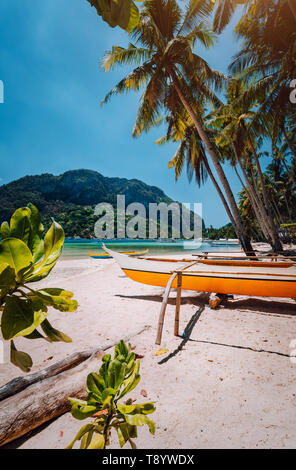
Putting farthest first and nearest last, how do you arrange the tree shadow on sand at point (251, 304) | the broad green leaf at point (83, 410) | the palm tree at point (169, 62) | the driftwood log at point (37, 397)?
the palm tree at point (169, 62), the tree shadow on sand at point (251, 304), the driftwood log at point (37, 397), the broad green leaf at point (83, 410)

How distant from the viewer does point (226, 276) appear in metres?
3.30

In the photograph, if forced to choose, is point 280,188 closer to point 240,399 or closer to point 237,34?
point 237,34

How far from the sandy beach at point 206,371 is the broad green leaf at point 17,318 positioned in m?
1.36

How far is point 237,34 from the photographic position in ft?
25.0

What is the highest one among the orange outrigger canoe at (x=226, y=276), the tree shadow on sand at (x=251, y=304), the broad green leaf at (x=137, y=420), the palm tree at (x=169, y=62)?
the palm tree at (x=169, y=62)

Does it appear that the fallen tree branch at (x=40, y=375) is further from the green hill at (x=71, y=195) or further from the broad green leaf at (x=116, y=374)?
the green hill at (x=71, y=195)

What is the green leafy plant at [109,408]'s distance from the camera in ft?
1.89

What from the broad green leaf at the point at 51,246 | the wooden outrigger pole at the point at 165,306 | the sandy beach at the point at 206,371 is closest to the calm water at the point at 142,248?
the sandy beach at the point at 206,371

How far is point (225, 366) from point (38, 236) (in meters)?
2.22

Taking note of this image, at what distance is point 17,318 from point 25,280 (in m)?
0.10

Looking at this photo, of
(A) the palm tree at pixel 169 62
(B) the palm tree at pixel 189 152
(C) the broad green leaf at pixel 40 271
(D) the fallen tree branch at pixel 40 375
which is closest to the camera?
(C) the broad green leaf at pixel 40 271

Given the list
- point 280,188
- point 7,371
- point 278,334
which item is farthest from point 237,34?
Result: point 280,188

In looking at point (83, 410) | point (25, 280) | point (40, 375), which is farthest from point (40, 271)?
point (40, 375)

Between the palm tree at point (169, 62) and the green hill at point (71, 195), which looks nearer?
the palm tree at point (169, 62)
